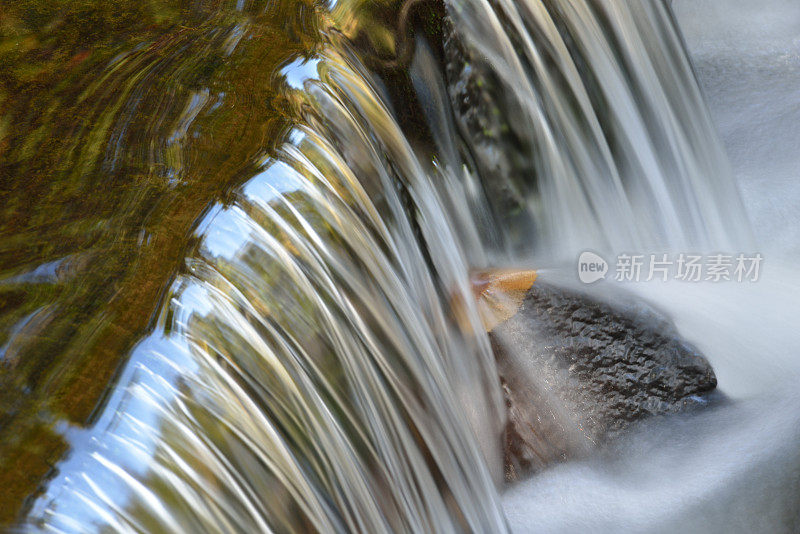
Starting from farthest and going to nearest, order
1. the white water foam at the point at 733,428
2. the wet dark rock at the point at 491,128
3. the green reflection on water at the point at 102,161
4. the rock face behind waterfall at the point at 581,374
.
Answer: the wet dark rock at the point at 491,128, the rock face behind waterfall at the point at 581,374, the white water foam at the point at 733,428, the green reflection on water at the point at 102,161

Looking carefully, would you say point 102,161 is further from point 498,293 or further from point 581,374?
point 581,374

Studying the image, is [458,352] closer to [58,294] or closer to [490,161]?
[490,161]

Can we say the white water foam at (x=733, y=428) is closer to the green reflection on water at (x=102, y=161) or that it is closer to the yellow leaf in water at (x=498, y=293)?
the yellow leaf in water at (x=498, y=293)

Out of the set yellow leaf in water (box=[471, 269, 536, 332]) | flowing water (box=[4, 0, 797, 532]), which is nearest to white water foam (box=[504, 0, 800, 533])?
flowing water (box=[4, 0, 797, 532])

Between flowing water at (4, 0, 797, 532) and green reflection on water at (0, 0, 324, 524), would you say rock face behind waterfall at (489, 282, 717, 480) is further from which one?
green reflection on water at (0, 0, 324, 524)

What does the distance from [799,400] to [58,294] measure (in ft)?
8.29

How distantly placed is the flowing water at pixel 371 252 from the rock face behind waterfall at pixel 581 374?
0.09m

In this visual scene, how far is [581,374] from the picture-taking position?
289 centimetres

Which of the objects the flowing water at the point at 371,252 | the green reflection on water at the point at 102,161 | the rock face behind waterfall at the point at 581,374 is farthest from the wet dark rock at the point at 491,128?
the green reflection on water at the point at 102,161

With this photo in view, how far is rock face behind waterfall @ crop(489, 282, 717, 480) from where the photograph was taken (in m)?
2.83

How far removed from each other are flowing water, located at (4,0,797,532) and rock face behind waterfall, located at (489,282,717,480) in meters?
0.09

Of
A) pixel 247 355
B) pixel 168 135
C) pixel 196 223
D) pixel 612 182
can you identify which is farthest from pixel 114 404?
pixel 612 182

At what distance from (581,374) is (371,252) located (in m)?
1.08

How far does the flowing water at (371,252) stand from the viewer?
160 centimetres
